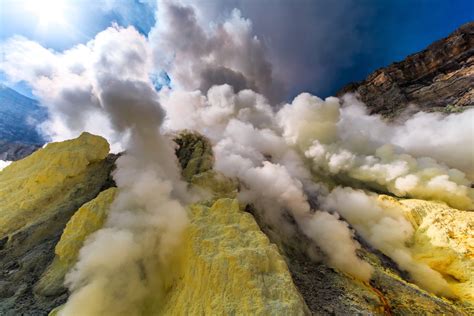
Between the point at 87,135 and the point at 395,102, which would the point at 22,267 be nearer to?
the point at 87,135

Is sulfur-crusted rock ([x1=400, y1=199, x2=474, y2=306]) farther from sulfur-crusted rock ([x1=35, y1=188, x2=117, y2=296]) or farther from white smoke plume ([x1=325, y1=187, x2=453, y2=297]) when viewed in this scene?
sulfur-crusted rock ([x1=35, y1=188, x2=117, y2=296])

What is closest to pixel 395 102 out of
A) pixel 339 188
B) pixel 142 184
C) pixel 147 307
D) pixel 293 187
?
pixel 339 188

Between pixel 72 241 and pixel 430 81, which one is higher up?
pixel 430 81

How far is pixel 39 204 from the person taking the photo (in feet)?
126

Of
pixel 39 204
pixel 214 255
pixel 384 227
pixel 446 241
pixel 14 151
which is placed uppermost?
pixel 14 151

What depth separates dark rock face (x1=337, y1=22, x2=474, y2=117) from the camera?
101 m

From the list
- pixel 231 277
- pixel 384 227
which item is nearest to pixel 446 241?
pixel 384 227

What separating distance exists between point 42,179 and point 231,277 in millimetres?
34987

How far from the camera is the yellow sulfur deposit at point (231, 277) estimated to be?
2047cm

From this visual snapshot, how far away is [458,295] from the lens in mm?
32688

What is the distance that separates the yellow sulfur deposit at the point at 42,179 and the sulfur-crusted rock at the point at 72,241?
400 inches

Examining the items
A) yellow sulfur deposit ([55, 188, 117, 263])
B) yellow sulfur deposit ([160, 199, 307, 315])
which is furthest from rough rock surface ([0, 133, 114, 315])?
yellow sulfur deposit ([160, 199, 307, 315])

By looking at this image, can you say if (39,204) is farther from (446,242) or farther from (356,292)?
(446,242)

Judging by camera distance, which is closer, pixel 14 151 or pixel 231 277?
pixel 231 277
